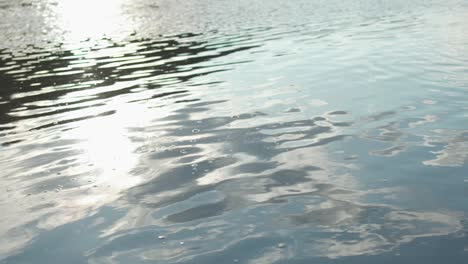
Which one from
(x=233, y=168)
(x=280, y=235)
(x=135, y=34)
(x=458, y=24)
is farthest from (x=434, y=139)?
(x=135, y=34)

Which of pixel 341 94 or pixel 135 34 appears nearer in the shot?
pixel 341 94

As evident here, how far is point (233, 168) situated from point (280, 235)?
3.06 meters

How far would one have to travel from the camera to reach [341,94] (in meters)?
15.5

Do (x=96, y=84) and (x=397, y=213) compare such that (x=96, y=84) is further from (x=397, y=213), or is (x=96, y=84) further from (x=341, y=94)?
(x=397, y=213)

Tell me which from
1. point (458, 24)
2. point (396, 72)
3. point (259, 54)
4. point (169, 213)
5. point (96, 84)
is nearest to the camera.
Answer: point (169, 213)

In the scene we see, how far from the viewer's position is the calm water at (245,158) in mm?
6957

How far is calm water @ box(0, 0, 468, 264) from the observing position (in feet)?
22.8

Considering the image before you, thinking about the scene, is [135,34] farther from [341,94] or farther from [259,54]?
[341,94]

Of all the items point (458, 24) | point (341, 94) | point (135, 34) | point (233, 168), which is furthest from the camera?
point (135, 34)

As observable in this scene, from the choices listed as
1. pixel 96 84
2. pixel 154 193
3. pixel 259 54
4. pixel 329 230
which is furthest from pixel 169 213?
pixel 259 54

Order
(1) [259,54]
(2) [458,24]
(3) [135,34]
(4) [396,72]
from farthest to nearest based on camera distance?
(3) [135,34], (2) [458,24], (1) [259,54], (4) [396,72]

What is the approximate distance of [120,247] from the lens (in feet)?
23.0

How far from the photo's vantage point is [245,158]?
10.4 meters

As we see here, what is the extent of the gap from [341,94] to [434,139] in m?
5.17
